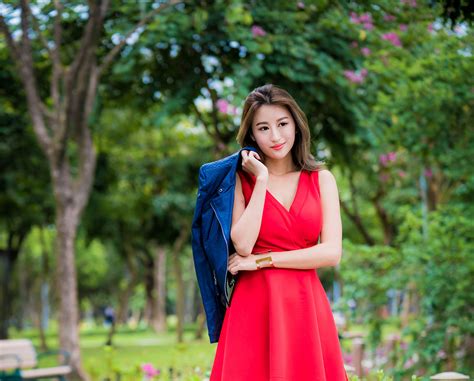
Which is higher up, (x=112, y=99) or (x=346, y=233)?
(x=112, y=99)

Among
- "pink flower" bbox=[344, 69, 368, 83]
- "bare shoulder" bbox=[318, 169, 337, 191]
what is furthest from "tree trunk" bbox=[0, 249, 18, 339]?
"bare shoulder" bbox=[318, 169, 337, 191]

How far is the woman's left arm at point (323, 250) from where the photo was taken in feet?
10.2

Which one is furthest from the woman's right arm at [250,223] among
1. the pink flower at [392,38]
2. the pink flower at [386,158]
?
the pink flower at [386,158]

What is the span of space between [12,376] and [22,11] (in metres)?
4.00

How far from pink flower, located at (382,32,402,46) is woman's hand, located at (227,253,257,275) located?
18.4 ft

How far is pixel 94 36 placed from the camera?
8992mm

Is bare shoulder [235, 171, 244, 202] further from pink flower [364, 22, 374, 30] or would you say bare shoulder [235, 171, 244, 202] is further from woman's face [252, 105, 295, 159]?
pink flower [364, 22, 374, 30]

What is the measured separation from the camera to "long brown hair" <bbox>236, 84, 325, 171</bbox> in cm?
330

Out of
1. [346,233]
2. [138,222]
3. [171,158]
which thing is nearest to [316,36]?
[171,158]

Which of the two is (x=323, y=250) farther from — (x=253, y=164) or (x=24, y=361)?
(x=24, y=361)

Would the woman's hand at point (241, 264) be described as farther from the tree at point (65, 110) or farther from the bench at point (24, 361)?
the bench at point (24, 361)

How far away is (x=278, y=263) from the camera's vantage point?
311cm

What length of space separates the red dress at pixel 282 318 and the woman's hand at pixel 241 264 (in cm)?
6

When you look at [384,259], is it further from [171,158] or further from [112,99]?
A: [171,158]
